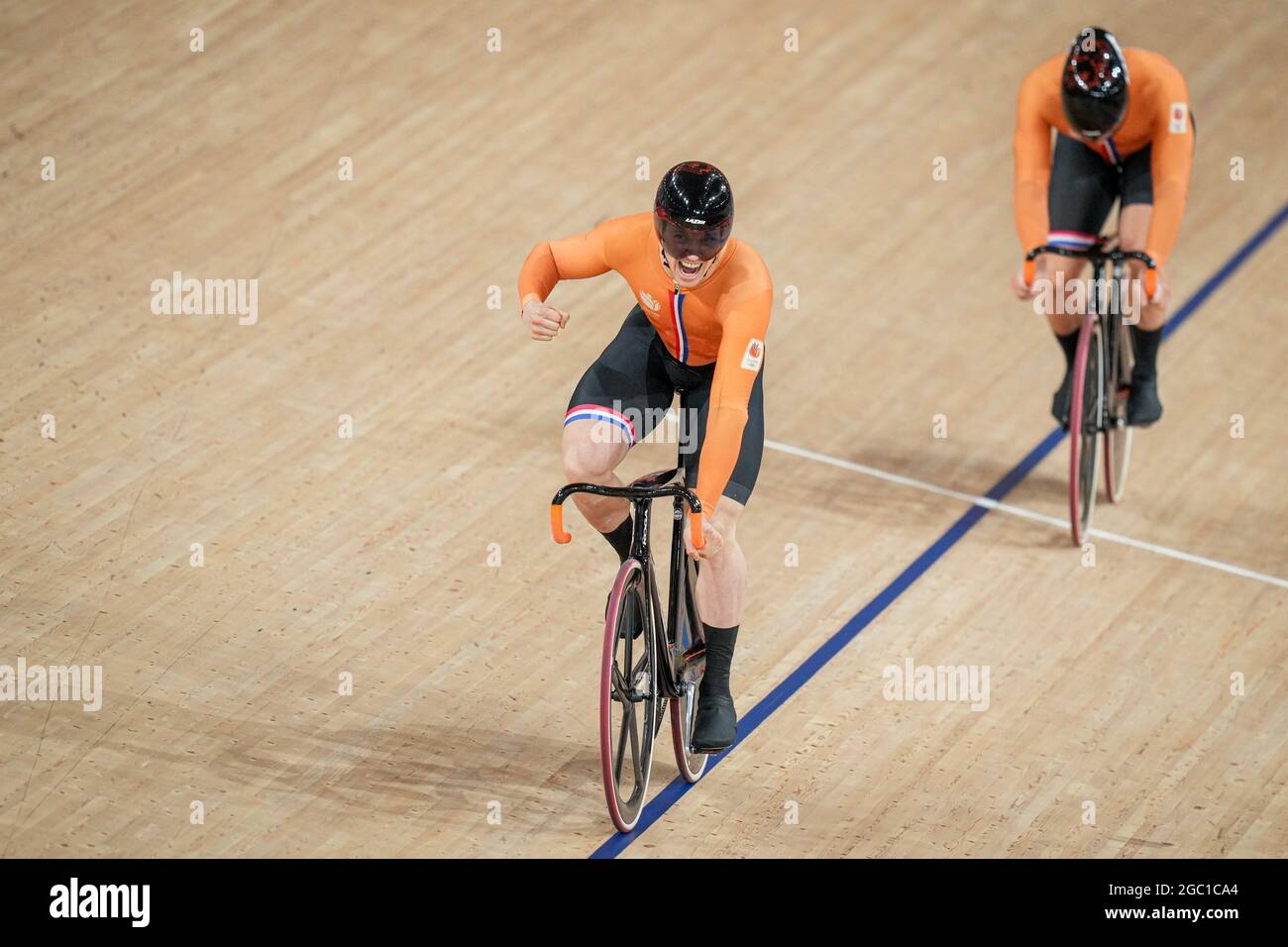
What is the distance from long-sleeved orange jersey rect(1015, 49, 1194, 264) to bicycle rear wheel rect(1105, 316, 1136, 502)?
361 mm

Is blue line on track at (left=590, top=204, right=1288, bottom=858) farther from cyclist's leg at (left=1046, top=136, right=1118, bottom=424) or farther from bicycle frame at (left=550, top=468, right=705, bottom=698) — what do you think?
cyclist's leg at (left=1046, top=136, right=1118, bottom=424)

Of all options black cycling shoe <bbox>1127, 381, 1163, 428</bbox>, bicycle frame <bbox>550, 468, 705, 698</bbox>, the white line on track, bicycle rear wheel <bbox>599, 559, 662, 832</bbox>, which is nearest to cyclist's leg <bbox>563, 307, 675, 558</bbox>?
bicycle frame <bbox>550, 468, 705, 698</bbox>

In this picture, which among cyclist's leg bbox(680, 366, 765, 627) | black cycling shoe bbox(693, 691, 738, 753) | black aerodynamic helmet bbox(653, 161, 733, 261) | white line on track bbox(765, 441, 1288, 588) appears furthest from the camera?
white line on track bbox(765, 441, 1288, 588)

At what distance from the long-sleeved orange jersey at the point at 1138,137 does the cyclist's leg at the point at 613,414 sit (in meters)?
1.53

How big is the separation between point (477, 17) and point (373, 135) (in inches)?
41.7

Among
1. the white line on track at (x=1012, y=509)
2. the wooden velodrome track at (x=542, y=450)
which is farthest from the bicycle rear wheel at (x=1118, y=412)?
the white line on track at (x=1012, y=509)

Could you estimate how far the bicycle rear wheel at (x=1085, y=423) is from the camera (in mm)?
5027

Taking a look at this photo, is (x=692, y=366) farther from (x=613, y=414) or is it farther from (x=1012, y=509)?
(x=1012, y=509)

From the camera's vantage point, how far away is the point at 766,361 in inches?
234

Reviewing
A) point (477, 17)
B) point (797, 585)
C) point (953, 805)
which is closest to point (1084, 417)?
point (797, 585)

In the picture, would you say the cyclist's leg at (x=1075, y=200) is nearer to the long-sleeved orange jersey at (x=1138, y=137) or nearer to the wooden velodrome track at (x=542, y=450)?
the long-sleeved orange jersey at (x=1138, y=137)

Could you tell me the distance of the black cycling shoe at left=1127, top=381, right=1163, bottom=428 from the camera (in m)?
5.38

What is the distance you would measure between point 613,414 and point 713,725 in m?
0.75

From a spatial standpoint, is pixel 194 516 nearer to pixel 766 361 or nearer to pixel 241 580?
pixel 241 580
